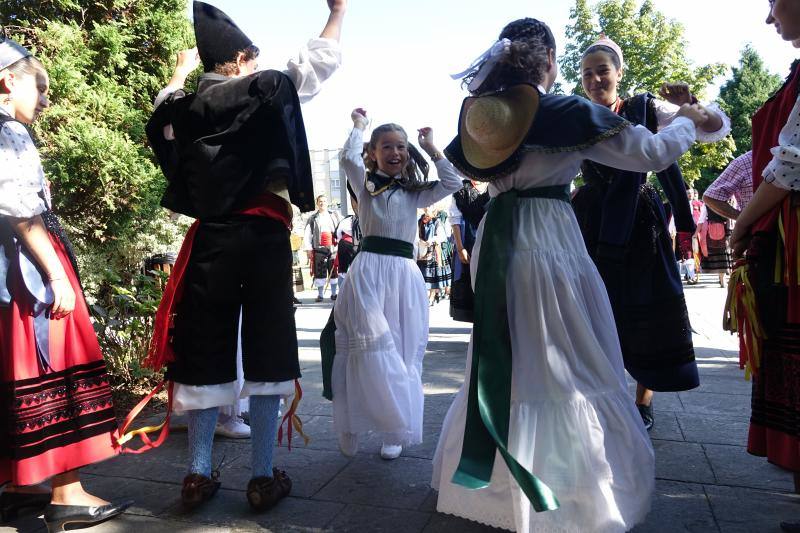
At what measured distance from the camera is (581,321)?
2.17m

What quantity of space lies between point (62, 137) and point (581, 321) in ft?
13.7

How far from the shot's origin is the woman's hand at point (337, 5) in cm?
277

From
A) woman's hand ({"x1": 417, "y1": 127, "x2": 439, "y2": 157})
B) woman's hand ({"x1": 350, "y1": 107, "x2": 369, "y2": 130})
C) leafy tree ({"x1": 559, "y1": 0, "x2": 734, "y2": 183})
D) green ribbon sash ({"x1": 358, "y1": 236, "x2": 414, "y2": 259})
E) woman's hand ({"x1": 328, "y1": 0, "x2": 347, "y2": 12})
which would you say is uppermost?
leafy tree ({"x1": 559, "y1": 0, "x2": 734, "y2": 183})

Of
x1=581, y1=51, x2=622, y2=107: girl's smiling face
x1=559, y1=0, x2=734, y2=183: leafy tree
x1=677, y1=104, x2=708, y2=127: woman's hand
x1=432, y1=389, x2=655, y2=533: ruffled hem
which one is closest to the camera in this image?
x1=432, y1=389, x2=655, y2=533: ruffled hem

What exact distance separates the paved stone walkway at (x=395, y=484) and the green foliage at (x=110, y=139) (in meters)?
1.57

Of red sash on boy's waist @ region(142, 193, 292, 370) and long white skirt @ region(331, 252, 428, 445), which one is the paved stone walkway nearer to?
long white skirt @ region(331, 252, 428, 445)

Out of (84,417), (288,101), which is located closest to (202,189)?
(288,101)

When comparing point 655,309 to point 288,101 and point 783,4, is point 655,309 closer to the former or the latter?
point 783,4

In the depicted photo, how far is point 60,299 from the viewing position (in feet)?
8.26

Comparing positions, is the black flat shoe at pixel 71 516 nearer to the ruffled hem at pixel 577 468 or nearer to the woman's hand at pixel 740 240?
the ruffled hem at pixel 577 468

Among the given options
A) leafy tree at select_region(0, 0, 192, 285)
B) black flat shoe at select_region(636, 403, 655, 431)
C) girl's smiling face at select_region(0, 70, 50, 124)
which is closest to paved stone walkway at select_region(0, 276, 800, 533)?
black flat shoe at select_region(636, 403, 655, 431)

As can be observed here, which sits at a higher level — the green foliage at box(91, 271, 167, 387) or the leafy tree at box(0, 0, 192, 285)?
the leafy tree at box(0, 0, 192, 285)

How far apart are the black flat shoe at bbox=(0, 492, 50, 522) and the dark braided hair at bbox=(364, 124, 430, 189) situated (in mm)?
2388

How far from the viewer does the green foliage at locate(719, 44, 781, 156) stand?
36.6 metres
